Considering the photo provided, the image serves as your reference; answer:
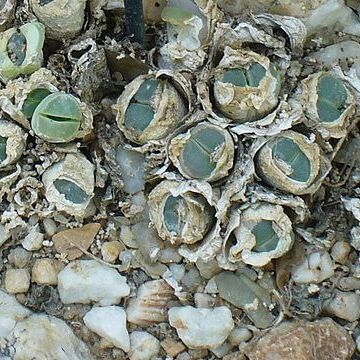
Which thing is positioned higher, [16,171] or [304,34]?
[304,34]

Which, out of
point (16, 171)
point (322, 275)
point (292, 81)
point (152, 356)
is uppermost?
point (292, 81)

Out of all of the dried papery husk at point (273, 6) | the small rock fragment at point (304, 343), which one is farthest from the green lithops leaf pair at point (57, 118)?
the small rock fragment at point (304, 343)

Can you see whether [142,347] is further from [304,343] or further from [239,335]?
[304,343]

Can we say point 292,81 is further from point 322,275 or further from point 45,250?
point 45,250

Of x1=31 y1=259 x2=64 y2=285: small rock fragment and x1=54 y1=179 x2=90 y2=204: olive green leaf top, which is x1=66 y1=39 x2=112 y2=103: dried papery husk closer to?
x1=54 y1=179 x2=90 y2=204: olive green leaf top

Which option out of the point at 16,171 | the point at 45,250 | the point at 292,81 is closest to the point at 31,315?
the point at 45,250

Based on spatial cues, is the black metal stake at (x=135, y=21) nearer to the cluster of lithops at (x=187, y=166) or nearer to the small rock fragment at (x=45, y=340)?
the cluster of lithops at (x=187, y=166)

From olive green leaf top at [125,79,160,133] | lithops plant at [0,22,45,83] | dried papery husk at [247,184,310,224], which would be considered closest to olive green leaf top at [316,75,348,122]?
dried papery husk at [247,184,310,224]
